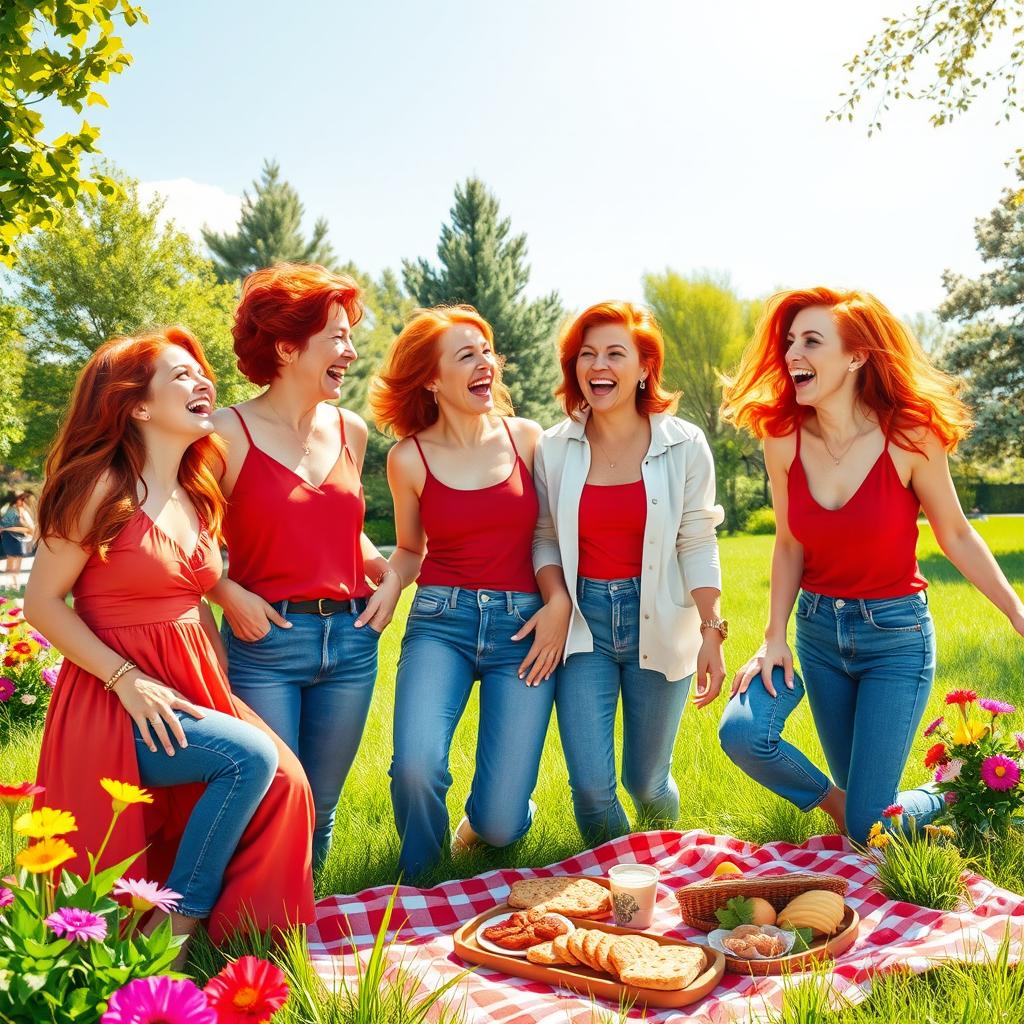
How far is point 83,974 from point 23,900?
0.70 ft

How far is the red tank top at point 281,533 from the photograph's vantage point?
406 cm

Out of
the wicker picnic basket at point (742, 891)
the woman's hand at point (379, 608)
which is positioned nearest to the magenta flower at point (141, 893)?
the woman's hand at point (379, 608)

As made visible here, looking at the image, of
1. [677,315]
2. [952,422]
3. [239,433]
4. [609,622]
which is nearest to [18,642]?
[239,433]

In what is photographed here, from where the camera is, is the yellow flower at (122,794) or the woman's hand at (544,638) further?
the woman's hand at (544,638)

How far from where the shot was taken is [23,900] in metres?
2.21

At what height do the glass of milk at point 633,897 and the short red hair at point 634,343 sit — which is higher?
the short red hair at point 634,343

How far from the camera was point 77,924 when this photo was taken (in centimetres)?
215

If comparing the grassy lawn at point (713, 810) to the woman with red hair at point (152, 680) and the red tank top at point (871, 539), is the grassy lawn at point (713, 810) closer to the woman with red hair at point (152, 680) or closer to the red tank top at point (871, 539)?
the woman with red hair at point (152, 680)

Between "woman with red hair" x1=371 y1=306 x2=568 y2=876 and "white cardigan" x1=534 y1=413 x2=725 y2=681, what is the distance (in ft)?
0.31

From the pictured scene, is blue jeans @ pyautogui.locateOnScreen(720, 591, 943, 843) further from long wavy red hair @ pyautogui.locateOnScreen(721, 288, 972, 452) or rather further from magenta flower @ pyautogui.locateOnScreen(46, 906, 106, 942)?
magenta flower @ pyautogui.locateOnScreen(46, 906, 106, 942)

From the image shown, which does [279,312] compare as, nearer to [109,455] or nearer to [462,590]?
[109,455]

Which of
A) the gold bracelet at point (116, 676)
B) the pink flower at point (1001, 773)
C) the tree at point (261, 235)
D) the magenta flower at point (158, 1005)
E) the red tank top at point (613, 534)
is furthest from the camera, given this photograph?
the tree at point (261, 235)

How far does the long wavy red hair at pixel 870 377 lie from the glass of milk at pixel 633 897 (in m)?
2.00

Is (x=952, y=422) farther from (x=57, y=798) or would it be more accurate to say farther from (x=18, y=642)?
(x=18, y=642)
